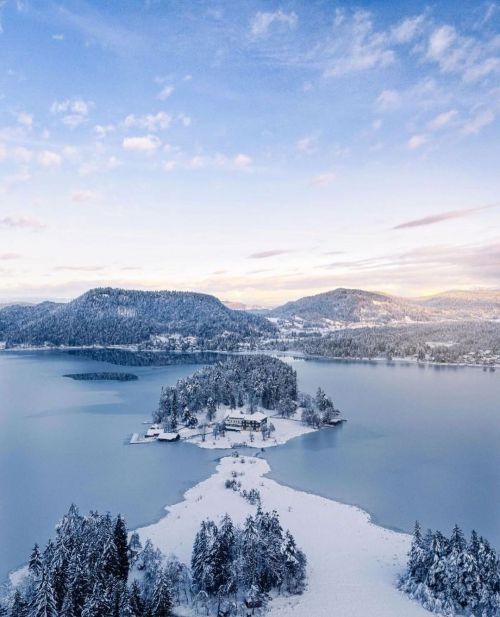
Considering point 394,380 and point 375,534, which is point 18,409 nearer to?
point 375,534

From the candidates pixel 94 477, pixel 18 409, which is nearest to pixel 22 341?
pixel 18 409

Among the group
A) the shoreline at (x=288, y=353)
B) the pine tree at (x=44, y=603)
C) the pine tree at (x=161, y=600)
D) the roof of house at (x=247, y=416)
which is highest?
the shoreline at (x=288, y=353)

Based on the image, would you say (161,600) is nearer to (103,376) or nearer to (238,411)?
(238,411)

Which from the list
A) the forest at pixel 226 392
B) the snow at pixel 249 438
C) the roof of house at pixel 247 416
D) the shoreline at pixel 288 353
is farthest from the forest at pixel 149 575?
the shoreline at pixel 288 353

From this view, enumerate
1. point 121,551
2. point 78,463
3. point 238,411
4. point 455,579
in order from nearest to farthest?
point 455,579 < point 121,551 < point 78,463 < point 238,411

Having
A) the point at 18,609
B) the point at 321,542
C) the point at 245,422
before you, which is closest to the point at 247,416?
the point at 245,422

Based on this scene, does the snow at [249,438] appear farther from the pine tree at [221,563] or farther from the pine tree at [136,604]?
the pine tree at [136,604]
